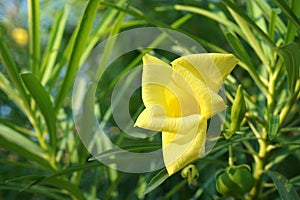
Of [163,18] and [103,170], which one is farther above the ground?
[163,18]

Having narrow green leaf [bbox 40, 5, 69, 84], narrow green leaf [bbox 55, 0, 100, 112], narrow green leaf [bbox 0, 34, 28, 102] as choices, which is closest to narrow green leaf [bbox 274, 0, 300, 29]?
narrow green leaf [bbox 55, 0, 100, 112]

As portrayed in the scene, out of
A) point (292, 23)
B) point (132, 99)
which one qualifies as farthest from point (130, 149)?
point (132, 99)

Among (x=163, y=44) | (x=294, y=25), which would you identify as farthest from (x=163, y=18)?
(x=294, y=25)

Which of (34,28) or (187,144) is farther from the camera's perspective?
(34,28)

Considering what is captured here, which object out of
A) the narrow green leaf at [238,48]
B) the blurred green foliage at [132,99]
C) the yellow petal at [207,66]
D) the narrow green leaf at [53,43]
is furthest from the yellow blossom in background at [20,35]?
the yellow petal at [207,66]

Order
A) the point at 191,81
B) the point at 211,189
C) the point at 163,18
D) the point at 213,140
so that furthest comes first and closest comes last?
the point at 163,18, the point at 211,189, the point at 213,140, the point at 191,81

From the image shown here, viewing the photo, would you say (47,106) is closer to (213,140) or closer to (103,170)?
(213,140)

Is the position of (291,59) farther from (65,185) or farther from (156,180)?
(65,185)
